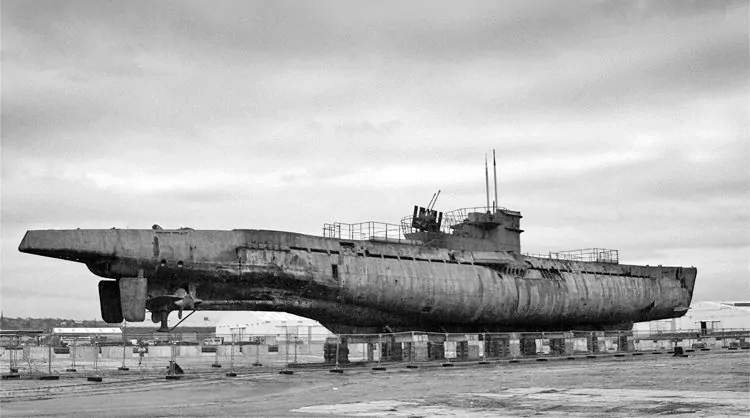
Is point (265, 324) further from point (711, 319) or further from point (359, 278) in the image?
point (359, 278)

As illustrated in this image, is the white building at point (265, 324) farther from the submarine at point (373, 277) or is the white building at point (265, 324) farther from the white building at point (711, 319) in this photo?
the submarine at point (373, 277)

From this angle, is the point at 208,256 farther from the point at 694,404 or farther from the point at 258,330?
the point at 258,330

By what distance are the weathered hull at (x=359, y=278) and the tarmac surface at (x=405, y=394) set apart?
12.3 feet

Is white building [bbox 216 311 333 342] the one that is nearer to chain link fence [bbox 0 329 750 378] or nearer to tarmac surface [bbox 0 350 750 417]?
chain link fence [bbox 0 329 750 378]

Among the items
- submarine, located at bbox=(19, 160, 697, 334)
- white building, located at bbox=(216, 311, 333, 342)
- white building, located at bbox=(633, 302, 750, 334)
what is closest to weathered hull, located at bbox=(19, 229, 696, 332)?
submarine, located at bbox=(19, 160, 697, 334)

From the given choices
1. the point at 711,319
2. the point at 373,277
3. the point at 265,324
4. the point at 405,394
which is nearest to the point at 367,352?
the point at 373,277

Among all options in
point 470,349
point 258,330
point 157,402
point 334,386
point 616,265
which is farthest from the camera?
point 258,330

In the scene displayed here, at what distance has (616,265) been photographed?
45.8 metres

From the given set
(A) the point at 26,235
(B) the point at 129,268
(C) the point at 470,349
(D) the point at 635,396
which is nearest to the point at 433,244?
(C) the point at 470,349

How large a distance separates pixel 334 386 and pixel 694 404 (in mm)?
9261

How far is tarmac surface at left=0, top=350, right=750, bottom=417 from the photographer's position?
14.0 metres

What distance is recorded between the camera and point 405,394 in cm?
1752

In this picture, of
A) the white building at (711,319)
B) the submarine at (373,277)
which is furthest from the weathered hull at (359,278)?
the white building at (711,319)

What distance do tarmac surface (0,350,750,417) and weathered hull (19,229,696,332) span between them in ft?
12.3
